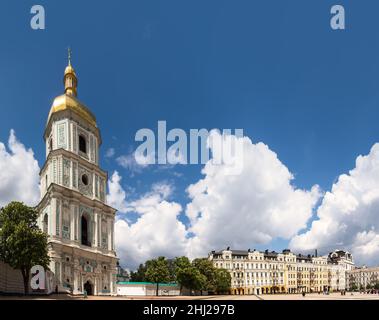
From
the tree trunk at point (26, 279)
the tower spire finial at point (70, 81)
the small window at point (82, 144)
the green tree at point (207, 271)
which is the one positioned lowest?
the green tree at point (207, 271)

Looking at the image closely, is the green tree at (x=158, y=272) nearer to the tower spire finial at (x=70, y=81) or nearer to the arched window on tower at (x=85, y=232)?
the arched window on tower at (x=85, y=232)

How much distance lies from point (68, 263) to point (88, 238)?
6418mm

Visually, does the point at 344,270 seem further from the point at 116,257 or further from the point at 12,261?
the point at 12,261

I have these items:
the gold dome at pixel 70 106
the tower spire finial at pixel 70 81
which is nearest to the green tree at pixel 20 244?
the gold dome at pixel 70 106

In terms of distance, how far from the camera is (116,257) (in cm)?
5722

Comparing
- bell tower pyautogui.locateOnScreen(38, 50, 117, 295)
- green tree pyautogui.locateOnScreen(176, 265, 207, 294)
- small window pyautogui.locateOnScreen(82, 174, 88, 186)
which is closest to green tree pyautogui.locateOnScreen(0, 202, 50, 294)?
bell tower pyautogui.locateOnScreen(38, 50, 117, 295)

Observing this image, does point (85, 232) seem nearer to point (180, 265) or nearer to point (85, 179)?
point (85, 179)

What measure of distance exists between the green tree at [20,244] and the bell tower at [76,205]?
6.98m

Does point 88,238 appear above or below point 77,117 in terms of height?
below

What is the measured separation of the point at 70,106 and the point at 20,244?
24.9 m

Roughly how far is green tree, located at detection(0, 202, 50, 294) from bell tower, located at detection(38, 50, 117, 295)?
698cm

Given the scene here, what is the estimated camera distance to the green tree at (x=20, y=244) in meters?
37.6
